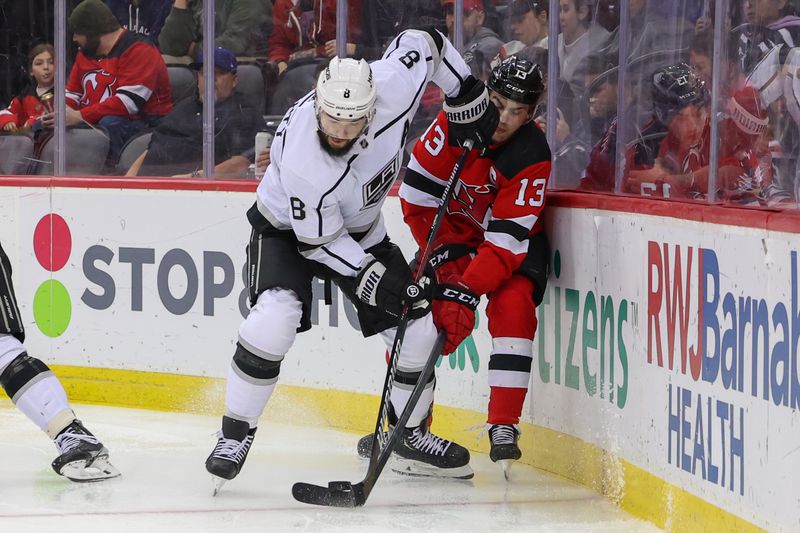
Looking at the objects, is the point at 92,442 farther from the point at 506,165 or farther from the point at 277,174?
the point at 506,165

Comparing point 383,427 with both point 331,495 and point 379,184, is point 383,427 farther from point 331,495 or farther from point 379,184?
Result: point 379,184

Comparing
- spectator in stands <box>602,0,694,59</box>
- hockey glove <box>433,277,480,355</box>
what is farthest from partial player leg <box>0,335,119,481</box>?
spectator in stands <box>602,0,694,59</box>

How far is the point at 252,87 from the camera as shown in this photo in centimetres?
494

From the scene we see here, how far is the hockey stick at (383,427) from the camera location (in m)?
3.36

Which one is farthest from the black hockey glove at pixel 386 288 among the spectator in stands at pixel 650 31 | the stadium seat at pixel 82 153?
the stadium seat at pixel 82 153

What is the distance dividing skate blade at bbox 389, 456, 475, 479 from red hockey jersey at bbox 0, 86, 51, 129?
224cm

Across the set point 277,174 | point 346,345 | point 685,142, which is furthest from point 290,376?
point 685,142

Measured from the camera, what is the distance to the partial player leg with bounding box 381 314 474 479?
3608mm

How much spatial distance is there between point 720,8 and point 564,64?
989 mm

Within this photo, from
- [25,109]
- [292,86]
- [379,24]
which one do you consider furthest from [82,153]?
[379,24]

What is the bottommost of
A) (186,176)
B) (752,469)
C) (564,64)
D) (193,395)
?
(193,395)

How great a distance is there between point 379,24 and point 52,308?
158cm

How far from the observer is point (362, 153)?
10.9 feet

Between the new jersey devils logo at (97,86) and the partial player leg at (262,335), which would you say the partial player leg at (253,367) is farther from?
the new jersey devils logo at (97,86)
